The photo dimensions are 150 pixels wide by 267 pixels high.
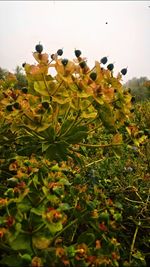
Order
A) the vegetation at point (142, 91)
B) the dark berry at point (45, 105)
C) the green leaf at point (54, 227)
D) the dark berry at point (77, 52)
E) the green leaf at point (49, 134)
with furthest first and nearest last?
the vegetation at point (142, 91) → the dark berry at point (77, 52) → the green leaf at point (49, 134) → the dark berry at point (45, 105) → the green leaf at point (54, 227)

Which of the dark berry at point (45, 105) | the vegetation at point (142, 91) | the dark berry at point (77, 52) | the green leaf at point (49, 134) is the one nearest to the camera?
the dark berry at point (45, 105)

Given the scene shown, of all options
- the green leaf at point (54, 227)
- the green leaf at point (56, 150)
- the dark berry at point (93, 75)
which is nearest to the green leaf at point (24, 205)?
the green leaf at point (54, 227)

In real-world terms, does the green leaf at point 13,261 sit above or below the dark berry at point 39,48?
below

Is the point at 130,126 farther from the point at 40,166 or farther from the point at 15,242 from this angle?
the point at 15,242

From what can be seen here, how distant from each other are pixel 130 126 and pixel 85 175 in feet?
2.35

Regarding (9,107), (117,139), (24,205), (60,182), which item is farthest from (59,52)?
(24,205)

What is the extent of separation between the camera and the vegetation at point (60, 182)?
4.62ft

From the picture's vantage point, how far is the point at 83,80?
1.77 m

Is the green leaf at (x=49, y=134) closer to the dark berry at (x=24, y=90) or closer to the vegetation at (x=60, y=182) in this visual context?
the vegetation at (x=60, y=182)

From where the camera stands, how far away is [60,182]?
5.37 feet

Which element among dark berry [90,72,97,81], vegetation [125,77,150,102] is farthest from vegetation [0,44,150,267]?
vegetation [125,77,150,102]

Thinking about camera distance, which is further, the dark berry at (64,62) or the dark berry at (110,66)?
the dark berry at (110,66)

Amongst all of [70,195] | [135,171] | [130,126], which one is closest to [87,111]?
[130,126]

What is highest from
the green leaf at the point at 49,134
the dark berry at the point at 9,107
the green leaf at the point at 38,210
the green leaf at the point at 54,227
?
the dark berry at the point at 9,107
